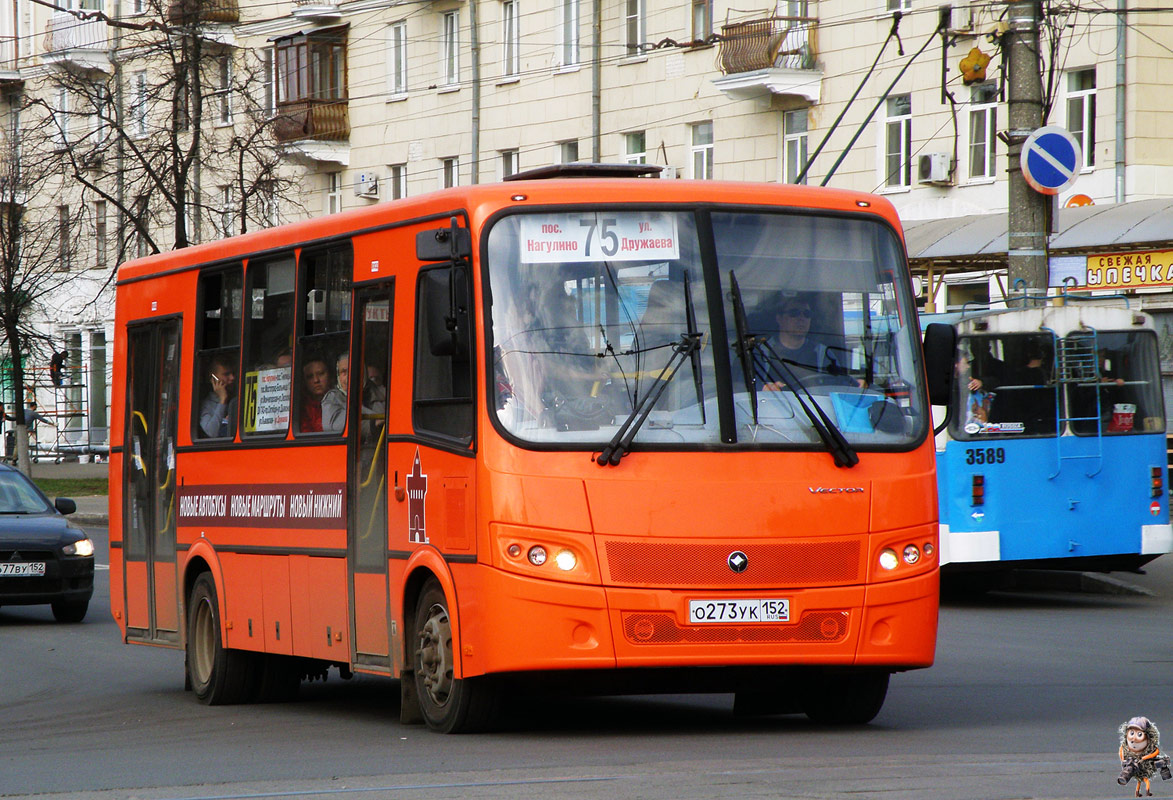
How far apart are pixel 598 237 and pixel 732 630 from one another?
1899 mm

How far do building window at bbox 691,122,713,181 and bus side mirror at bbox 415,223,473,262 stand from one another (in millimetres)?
29097

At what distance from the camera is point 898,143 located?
34500 millimetres

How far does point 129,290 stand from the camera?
46.3ft

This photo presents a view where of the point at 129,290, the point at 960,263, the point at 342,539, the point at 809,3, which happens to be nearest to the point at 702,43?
the point at 809,3

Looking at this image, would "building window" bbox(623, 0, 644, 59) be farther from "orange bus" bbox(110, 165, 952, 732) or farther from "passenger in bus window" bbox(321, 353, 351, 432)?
"orange bus" bbox(110, 165, 952, 732)

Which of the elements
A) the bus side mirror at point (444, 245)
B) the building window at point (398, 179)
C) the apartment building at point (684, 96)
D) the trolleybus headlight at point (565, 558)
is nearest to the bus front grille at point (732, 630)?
the trolleybus headlight at point (565, 558)

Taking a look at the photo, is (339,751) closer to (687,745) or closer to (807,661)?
(687,745)

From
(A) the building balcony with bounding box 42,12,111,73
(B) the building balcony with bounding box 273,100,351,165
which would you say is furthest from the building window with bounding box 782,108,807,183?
(A) the building balcony with bounding box 42,12,111,73

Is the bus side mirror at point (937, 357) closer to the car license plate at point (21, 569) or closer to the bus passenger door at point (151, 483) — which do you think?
the bus passenger door at point (151, 483)

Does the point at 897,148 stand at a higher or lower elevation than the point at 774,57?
lower

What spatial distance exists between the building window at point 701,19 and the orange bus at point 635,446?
28.5 meters

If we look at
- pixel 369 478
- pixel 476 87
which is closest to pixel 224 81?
pixel 476 87

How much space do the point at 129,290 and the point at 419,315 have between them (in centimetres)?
461

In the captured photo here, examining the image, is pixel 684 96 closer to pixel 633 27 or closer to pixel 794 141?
pixel 633 27
